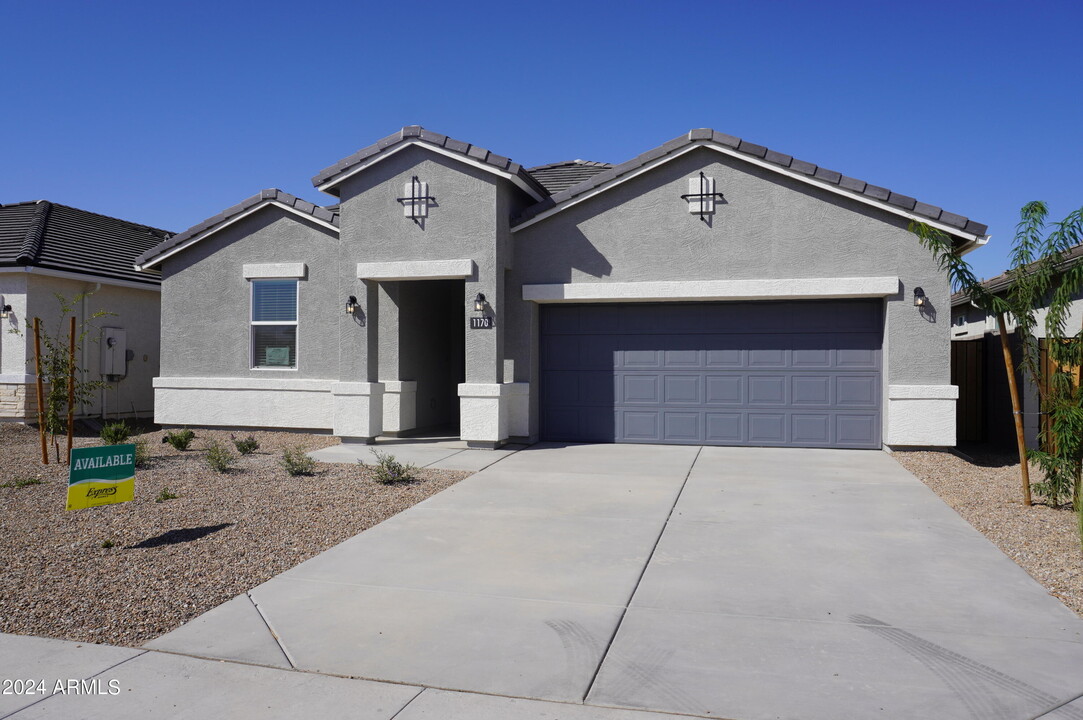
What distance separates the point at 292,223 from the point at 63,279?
16.5 feet

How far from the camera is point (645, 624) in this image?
488 centimetres

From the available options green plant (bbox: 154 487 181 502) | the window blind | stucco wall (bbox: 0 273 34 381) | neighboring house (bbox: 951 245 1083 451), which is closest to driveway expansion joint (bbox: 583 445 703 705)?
green plant (bbox: 154 487 181 502)

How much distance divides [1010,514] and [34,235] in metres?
17.6

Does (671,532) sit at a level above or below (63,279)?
below

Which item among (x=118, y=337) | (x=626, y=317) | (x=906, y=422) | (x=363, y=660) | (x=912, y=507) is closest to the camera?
(x=363, y=660)

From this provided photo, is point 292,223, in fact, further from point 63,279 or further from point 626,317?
point 626,317

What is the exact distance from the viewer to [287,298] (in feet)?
47.6

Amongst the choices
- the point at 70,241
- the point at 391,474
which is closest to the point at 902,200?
the point at 391,474

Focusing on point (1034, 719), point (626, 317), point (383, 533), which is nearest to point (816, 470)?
point (626, 317)

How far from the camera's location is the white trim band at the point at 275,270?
14.3m

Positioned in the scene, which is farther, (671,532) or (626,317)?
(626,317)

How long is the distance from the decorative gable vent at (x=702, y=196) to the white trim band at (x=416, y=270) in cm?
364

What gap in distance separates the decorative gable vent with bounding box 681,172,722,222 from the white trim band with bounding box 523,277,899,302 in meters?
1.11

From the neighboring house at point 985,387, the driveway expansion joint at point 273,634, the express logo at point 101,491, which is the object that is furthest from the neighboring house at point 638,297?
the driveway expansion joint at point 273,634
